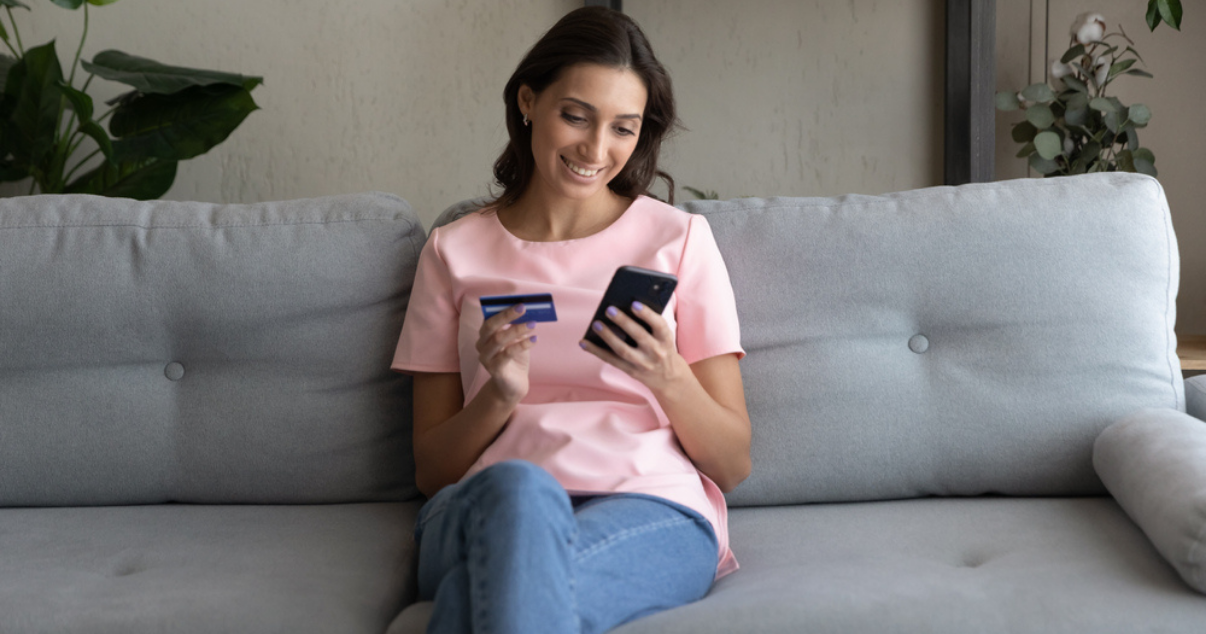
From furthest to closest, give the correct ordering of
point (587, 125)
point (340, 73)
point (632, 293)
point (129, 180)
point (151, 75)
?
point (340, 73) < point (129, 180) < point (151, 75) < point (587, 125) < point (632, 293)

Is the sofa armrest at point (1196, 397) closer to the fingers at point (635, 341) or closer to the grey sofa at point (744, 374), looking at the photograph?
the grey sofa at point (744, 374)

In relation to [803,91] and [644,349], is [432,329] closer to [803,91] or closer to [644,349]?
[644,349]

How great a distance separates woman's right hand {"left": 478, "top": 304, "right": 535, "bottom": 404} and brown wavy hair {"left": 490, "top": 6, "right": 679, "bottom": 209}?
0.36 metres

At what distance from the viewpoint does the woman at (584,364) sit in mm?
1050

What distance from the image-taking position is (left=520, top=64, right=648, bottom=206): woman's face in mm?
1284

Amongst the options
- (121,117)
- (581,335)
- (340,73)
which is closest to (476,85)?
(340,73)

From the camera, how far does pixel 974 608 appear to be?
102 centimetres

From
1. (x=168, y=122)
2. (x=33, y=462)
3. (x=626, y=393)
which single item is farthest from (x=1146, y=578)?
(x=168, y=122)

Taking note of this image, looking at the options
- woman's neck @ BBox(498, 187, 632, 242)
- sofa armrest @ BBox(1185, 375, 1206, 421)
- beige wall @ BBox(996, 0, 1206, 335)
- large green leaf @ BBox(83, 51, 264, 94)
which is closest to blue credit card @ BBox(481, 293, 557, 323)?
woman's neck @ BBox(498, 187, 632, 242)

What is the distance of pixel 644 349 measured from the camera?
3.65 ft

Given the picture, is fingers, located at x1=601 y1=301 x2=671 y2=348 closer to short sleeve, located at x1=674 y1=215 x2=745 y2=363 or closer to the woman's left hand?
the woman's left hand

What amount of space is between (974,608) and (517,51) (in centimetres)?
195

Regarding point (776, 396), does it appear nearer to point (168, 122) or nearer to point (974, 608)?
point (974, 608)

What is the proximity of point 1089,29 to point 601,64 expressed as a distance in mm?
1695
